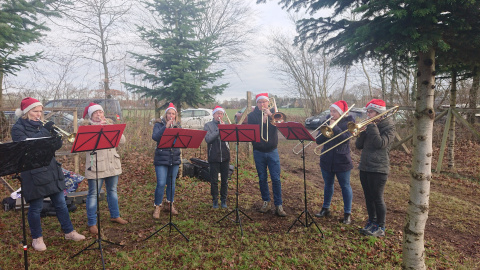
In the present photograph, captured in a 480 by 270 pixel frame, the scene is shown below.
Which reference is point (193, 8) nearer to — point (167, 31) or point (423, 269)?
point (167, 31)

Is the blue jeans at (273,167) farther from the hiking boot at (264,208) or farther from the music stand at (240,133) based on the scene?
the music stand at (240,133)

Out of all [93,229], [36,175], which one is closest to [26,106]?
[36,175]

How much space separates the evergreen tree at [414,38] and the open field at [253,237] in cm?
113

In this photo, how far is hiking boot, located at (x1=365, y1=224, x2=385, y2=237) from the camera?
4105 millimetres

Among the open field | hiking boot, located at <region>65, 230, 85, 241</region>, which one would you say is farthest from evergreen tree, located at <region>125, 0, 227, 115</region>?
hiking boot, located at <region>65, 230, 85, 241</region>

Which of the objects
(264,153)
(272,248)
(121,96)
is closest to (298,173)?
(264,153)

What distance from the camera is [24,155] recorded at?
109 inches

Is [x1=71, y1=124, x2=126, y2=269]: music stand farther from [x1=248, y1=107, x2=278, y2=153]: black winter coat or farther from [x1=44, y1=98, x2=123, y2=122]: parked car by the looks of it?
[x1=44, y1=98, x2=123, y2=122]: parked car

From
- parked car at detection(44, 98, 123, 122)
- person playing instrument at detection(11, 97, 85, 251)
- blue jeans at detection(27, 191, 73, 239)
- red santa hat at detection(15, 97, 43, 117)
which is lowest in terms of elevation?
blue jeans at detection(27, 191, 73, 239)

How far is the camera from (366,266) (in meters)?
3.42

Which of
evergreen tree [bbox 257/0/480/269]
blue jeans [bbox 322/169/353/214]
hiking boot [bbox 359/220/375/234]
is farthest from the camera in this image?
blue jeans [bbox 322/169/353/214]

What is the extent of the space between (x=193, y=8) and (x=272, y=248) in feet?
23.3

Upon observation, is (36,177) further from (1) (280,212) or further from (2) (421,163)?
(2) (421,163)

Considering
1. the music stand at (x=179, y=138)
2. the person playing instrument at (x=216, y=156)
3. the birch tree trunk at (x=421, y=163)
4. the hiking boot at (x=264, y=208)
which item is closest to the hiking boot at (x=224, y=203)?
the person playing instrument at (x=216, y=156)
